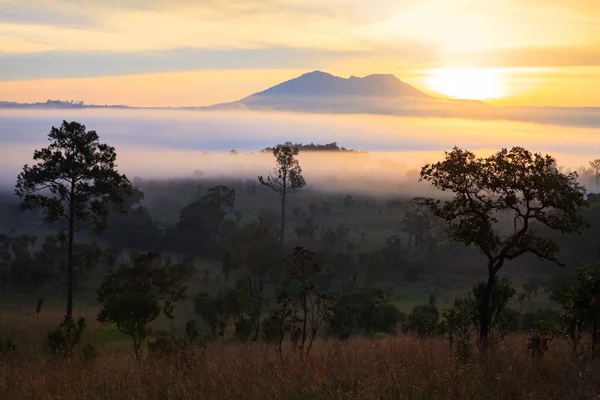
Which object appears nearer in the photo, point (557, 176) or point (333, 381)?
point (333, 381)

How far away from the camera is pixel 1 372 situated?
32.0 feet

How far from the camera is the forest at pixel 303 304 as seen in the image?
822 centimetres

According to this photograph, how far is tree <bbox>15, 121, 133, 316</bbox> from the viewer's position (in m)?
32.2

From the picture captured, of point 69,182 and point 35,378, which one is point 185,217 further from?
point 35,378

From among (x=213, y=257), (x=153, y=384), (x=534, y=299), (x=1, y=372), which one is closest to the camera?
(x=153, y=384)

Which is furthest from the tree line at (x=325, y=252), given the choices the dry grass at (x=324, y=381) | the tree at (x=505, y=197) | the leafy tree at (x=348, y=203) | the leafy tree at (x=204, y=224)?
the leafy tree at (x=348, y=203)

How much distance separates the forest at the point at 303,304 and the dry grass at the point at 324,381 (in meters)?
0.04

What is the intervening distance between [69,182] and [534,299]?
51857mm

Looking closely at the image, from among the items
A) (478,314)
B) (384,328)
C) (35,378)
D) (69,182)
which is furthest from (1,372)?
(384,328)

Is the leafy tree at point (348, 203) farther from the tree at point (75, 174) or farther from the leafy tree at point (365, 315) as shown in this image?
the tree at point (75, 174)

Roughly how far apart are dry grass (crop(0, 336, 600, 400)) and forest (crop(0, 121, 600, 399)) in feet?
0.14

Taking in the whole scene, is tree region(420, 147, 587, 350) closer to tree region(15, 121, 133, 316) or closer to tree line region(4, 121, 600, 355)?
tree line region(4, 121, 600, 355)

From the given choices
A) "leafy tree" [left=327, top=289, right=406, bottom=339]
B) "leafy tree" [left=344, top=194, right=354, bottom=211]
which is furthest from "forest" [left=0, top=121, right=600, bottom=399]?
"leafy tree" [left=344, top=194, right=354, bottom=211]

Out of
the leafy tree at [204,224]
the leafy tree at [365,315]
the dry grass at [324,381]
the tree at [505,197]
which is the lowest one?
the leafy tree at [365,315]
